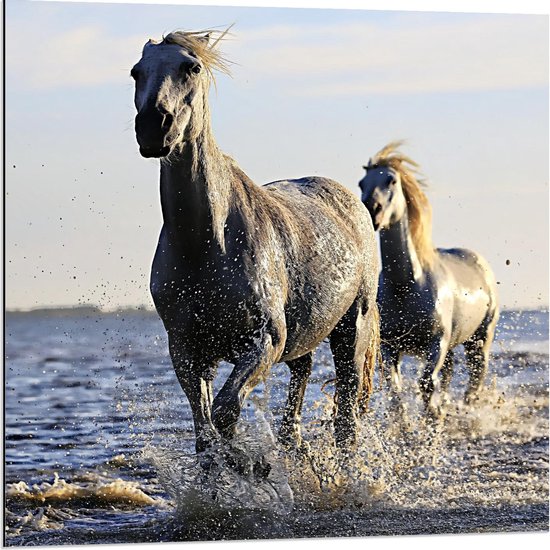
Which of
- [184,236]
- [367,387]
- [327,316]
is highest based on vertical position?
[184,236]

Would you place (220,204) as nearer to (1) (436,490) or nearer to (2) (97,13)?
(2) (97,13)

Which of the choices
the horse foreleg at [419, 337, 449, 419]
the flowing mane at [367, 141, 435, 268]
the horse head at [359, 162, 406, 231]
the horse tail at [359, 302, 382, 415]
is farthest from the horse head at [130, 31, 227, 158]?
the horse foreleg at [419, 337, 449, 419]

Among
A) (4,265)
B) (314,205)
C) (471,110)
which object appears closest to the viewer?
(4,265)

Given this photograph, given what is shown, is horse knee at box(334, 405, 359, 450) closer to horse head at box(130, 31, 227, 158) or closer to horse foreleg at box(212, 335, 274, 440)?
horse foreleg at box(212, 335, 274, 440)

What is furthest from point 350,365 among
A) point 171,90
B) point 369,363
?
point 171,90

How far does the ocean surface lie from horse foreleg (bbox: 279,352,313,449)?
0.06 metres

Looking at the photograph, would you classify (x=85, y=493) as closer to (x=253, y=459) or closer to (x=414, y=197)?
(x=253, y=459)

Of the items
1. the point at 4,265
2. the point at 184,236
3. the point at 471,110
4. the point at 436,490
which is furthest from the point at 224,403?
the point at 471,110

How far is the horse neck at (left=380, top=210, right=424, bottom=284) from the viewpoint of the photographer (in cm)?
633

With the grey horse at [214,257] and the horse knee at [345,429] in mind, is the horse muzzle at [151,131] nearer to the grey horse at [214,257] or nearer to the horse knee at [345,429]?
the grey horse at [214,257]

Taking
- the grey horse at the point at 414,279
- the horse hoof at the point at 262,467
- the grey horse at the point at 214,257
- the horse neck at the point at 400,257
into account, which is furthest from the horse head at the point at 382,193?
the horse hoof at the point at 262,467

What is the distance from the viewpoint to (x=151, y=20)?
5137 millimetres

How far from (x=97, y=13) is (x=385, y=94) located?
116 cm

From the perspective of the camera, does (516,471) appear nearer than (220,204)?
No
